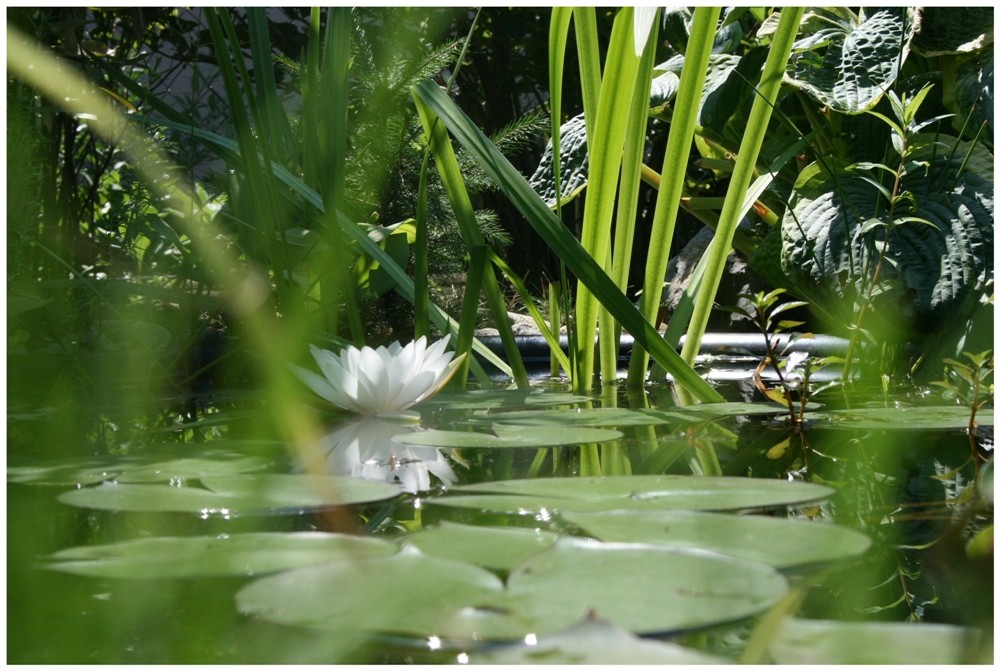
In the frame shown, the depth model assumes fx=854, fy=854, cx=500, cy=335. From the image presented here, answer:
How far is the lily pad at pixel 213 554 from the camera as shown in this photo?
18.7 inches

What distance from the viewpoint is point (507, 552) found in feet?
1.58

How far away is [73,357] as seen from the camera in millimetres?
1396

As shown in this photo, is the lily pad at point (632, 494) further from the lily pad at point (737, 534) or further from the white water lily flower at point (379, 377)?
the white water lily flower at point (379, 377)

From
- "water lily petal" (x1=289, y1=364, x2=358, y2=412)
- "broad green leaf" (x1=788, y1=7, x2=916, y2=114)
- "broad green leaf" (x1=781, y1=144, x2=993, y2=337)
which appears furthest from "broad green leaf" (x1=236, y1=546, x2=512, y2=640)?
"broad green leaf" (x1=788, y1=7, x2=916, y2=114)

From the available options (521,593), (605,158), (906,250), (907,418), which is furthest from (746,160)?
(521,593)

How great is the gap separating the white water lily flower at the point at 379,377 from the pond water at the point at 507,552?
0.16 meters

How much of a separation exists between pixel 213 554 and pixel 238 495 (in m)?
0.14

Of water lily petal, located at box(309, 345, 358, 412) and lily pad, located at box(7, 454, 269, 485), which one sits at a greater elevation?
water lily petal, located at box(309, 345, 358, 412)

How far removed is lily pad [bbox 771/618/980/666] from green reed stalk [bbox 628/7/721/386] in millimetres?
912

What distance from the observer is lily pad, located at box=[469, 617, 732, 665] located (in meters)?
0.35

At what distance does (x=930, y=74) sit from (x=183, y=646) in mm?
1737

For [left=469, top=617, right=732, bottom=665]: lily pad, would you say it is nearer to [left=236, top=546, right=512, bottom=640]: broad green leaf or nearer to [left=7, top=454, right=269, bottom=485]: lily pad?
[left=236, top=546, right=512, bottom=640]: broad green leaf

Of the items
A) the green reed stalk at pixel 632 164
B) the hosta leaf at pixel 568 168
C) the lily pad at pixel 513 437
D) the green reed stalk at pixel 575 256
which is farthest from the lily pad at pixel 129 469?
the hosta leaf at pixel 568 168

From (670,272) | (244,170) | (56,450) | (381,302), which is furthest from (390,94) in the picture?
(56,450)
